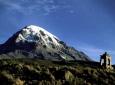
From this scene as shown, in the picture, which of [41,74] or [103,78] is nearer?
[41,74]

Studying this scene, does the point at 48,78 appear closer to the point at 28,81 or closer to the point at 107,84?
the point at 28,81

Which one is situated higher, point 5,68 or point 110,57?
point 110,57

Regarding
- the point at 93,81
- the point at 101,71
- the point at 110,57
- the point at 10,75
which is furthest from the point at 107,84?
the point at 110,57

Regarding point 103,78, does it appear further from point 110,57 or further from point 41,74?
point 110,57

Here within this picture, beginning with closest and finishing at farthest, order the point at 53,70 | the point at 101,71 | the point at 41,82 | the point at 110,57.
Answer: the point at 41,82
the point at 53,70
the point at 101,71
the point at 110,57

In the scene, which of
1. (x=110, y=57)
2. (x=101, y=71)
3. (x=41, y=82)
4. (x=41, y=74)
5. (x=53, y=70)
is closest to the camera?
(x=41, y=82)

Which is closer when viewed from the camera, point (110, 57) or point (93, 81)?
point (93, 81)

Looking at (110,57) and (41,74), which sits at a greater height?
(110,57)

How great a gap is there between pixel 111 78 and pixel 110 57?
60.7 ft

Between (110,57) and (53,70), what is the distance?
2418cm

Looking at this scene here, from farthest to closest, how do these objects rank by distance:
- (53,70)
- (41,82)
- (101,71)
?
(101,71) < (53,70) < (41,82)

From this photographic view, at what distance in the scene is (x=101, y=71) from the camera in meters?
71.9

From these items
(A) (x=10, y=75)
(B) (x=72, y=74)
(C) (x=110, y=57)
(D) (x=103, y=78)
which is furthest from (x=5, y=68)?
(C) (x=110, y=57)

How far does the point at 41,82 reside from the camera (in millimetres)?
58000
